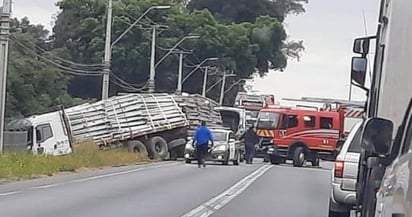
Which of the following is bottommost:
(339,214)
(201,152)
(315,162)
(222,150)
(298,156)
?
(315,162)

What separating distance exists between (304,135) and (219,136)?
5193 millimetres

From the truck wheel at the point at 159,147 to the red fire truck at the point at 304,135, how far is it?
4623mm

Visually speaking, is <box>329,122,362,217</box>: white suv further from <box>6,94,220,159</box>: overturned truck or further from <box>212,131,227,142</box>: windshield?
<box>6,94,220,159</box>: overturned truck

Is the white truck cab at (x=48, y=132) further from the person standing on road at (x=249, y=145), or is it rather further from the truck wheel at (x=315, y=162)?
the truck wheel at (x=315, y=162)

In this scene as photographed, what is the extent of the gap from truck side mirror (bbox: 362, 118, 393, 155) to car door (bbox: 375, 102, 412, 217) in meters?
0.16

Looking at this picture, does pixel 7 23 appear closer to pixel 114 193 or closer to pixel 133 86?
pixel 114 193

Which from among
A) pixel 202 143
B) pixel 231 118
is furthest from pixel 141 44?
pixel 202 143

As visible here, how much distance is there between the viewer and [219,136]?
138 ft

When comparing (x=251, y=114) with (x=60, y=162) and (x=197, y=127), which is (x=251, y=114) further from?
(x=60, y=162)

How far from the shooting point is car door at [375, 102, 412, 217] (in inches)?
218

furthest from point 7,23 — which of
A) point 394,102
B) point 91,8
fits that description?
point 91,8

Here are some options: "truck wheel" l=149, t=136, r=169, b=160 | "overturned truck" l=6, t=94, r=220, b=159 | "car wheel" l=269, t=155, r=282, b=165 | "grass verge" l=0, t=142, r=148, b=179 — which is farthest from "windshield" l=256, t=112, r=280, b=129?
"grass verge" l=0, t=142, r=148, b=179

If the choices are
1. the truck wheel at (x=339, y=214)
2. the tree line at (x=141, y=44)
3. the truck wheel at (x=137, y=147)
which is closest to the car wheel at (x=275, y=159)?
→ the truck wheel at (x=137, y=147)

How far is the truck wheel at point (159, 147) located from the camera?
46684 mm
